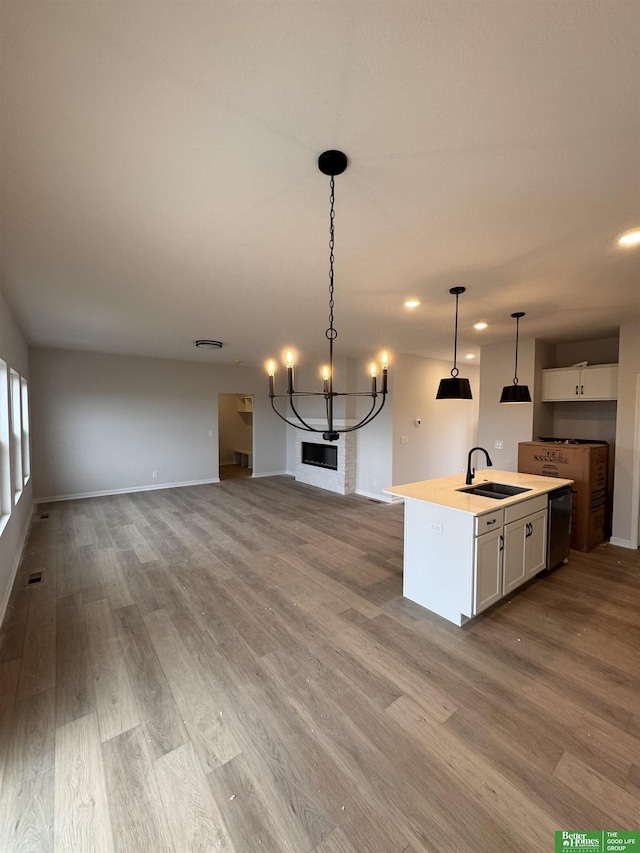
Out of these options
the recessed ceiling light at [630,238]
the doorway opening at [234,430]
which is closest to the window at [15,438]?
the recessed ceiling light at [630,238]

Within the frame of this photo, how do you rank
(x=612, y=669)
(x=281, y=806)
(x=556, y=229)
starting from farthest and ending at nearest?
(x=612, y=669), (x=556, y=229), (x=281, y=806)

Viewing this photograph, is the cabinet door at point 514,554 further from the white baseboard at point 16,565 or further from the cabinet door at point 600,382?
the white baseboard at point 16,565

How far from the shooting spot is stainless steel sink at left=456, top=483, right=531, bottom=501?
10.5ft

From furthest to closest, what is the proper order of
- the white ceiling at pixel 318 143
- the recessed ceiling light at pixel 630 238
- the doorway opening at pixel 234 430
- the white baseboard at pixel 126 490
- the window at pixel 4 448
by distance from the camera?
the doorway opening at pixel 234 430 < the white baseboard at pixel 126 490 < the window at pixel 4 448 < the recessed ceiling light at pixel 630 238 < the white ceiling at pixel 318 143

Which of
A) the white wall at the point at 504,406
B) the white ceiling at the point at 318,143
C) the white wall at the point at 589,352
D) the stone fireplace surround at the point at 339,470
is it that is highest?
the white ceiling at the point at 318,143

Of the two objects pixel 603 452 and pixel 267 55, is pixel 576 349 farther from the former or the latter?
pixel 267 55

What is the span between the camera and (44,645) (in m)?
2.41

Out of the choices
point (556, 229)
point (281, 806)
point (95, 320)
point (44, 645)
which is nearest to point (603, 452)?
point (556, 229)

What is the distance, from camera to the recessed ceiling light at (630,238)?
6.79ft

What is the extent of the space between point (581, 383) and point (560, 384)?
0.83 ft

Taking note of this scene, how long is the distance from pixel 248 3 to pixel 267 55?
0.14 m

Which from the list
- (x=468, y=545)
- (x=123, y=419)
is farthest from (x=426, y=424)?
(x=123, y=419)

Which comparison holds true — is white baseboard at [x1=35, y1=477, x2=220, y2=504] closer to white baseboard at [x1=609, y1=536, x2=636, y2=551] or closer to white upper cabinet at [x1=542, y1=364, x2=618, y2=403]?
white upper cabinet at [x1=542, y1=364, x2=618, y2=403]

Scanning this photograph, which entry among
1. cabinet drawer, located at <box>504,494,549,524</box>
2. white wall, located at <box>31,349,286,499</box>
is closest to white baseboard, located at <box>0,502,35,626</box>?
white wall, located at <box>31,349,286,499</box>
